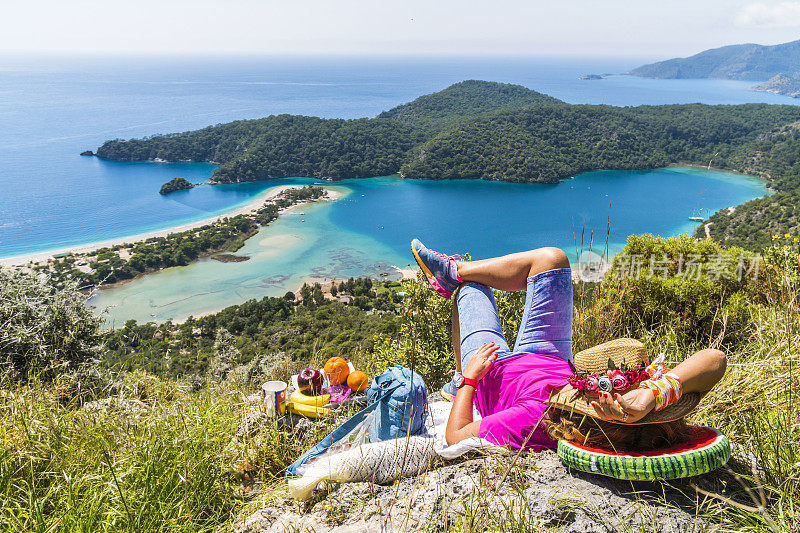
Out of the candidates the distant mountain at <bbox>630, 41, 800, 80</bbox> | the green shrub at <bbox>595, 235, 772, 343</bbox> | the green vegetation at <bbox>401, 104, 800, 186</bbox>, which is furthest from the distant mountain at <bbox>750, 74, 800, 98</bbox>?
the green shrub at <bbox>595, 235, 772, 343</bbox>

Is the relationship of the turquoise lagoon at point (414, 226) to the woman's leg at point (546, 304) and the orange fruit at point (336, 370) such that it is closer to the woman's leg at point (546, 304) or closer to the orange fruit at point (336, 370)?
the orange fruit at point (336, 370)

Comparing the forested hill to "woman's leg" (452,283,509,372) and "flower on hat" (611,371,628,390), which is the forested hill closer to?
"woman's leg" (452,283,509,372)

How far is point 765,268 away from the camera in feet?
11.1

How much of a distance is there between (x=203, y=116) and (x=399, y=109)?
40.4 meters

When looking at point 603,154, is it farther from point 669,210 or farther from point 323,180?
point 323,180

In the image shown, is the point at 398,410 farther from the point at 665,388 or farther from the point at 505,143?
the point at 505,143

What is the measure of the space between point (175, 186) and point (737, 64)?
206 meters

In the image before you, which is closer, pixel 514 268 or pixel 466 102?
pixel 514 268

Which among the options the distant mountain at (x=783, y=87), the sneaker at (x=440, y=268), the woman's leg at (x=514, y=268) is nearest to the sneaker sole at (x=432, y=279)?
the sneaker at (x=440, y=268)

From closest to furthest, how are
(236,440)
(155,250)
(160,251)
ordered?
(236,440)
(160,251)
(155,250)

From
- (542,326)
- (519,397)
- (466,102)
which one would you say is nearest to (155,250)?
(542,326)

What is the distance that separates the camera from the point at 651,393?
1102 mm

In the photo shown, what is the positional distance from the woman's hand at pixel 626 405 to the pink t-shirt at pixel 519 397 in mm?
220

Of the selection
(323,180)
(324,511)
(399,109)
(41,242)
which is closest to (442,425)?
(324,511)
